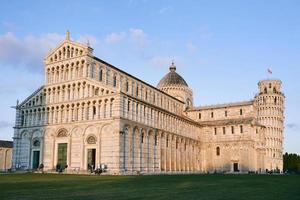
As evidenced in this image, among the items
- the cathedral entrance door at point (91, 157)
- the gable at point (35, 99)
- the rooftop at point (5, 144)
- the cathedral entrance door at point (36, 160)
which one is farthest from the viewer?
the rooftop at point (5, 144)

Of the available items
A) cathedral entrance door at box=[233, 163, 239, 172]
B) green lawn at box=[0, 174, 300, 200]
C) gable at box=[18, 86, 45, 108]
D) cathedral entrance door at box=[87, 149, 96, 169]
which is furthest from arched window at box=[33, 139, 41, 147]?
cathedral entrance door at box=[233, 163, 239, 172]

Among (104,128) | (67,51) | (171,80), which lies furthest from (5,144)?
(104,128)

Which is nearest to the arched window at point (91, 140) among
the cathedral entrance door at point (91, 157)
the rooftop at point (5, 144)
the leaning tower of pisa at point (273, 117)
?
the cathedral entrance door at point (91, 157)

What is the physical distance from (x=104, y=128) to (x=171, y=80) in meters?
41.4

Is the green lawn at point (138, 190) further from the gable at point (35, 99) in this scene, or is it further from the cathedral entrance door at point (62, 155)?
the gable at point (35, 99)

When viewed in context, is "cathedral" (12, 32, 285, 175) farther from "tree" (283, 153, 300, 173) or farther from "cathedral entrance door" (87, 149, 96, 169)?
"tree" (283, 153, 300, 173)

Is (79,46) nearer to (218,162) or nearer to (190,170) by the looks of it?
(190,170)

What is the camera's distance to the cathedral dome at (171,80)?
86400mm

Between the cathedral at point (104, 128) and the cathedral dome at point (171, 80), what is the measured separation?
1319cm

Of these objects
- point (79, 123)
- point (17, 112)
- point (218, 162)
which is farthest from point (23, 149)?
point (218, 162)

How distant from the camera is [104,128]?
48.7m

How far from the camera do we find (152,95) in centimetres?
6806

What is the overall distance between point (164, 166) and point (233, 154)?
70.4 ft

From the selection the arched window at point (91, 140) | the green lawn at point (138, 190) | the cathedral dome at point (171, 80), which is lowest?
the green lawn at point (138, 190)
